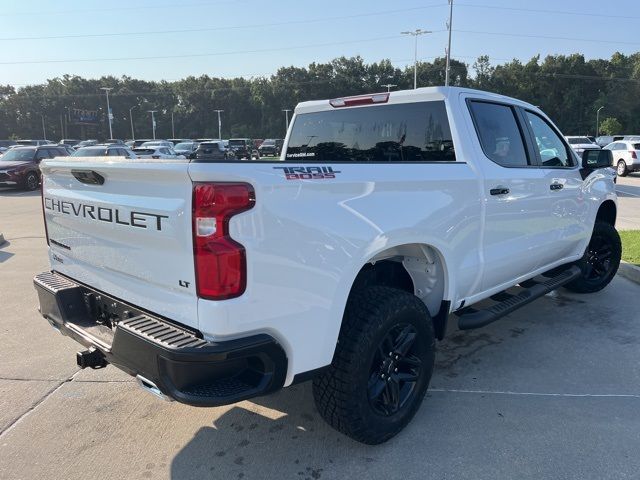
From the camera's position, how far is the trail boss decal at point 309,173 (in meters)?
2.27

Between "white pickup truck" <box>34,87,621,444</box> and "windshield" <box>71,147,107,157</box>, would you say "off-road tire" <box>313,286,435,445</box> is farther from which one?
"windshield" <box>71,147,107,157</box>

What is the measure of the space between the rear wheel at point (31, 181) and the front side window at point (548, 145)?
64.0ft

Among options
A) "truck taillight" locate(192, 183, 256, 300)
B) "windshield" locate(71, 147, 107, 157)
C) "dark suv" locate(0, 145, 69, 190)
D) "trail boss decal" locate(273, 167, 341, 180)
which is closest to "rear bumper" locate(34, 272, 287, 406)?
"truck taillight" locate(192, 183, 256, 300)

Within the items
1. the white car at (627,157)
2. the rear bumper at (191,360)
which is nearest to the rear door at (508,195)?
the rear bumper at (191,360)

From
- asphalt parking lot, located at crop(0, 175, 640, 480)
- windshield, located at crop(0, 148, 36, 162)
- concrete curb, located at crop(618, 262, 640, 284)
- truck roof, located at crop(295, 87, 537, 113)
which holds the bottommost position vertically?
asphalt parking lot, located at crop(0, 175, 640, 480)

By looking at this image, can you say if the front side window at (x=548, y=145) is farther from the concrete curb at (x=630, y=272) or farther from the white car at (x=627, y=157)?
the white car at (x=627, y=157)

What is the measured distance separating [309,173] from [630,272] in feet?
18.4

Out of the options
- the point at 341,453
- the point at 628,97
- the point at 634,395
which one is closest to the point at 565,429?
the point at 634,395

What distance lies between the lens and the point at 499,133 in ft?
12.9

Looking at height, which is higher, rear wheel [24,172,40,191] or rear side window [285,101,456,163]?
rear side window [285,101,456,163]

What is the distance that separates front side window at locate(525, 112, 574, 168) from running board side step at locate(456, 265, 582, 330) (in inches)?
40.9

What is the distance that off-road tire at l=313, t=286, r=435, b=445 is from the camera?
2611 mm

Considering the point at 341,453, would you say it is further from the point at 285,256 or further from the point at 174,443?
the point at 285,256

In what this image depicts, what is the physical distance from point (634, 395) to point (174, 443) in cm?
308
